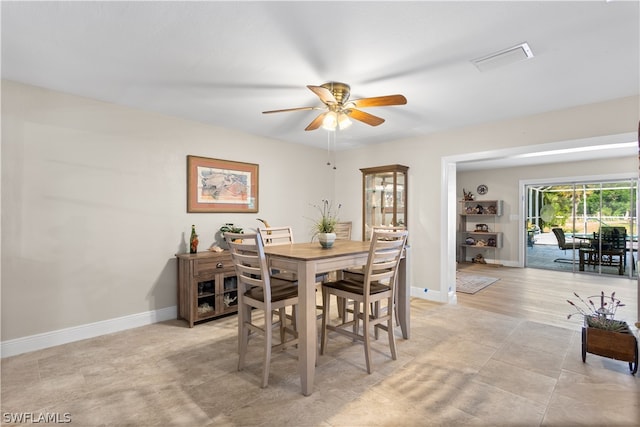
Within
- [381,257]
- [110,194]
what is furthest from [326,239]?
[110,194]

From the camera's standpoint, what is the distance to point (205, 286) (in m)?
3.49

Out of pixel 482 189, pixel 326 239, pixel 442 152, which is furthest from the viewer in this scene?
pixel 482 189

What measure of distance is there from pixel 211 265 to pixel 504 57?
3.31 metres

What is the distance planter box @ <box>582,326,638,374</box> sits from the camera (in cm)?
230

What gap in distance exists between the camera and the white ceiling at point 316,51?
1.78m

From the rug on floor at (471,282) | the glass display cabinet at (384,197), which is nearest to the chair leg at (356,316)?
the glass display cabinet at (384,197)

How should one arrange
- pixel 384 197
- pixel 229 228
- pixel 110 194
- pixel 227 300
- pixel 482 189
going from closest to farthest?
pixel 110 194 → pixel 227 300 → pixel 229 228 → pixel 384 197 → pixel 482 189

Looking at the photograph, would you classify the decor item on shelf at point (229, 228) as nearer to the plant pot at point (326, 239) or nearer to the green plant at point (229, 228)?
the green plant at point (229, 228)

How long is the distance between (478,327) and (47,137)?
4614 mm

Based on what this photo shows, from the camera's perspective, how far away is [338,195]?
566 centimetres

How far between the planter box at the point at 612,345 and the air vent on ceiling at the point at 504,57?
219 centimetres

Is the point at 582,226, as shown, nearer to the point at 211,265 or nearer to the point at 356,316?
the point at 356,316

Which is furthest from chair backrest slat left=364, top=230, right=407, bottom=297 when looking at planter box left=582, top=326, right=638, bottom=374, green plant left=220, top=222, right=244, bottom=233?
green plant left=220, top=222, right=244, bottom=233

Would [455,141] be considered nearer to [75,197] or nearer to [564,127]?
[564,127]
